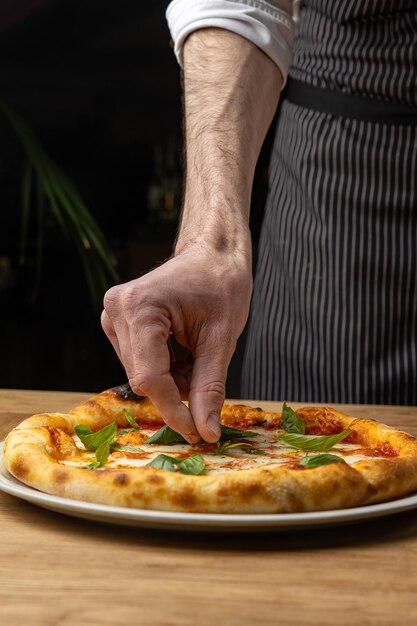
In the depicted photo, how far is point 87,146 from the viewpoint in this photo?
12.1ft

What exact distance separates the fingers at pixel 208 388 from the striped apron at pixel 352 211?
0.70 meters

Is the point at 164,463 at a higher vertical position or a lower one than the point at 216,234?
lower

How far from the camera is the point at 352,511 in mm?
784

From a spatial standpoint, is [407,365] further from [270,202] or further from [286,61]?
[286,61]

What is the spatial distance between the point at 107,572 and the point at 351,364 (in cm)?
102

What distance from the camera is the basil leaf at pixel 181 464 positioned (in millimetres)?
856

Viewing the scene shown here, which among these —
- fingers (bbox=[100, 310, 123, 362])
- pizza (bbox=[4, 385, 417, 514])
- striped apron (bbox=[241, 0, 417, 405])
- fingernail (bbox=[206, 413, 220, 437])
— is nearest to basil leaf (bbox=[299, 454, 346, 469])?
pizza (bbox=[4, 385, 417, 514])

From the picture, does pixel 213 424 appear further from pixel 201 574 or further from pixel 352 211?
pixel 352 211

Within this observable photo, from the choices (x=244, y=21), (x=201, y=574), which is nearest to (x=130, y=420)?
(x=201, y=574)

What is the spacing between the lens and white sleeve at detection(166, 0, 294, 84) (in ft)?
4.86

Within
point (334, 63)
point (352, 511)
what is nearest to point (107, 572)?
point (352, 511)

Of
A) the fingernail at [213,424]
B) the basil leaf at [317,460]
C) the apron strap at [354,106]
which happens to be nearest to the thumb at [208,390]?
the fingernail at [213,424]

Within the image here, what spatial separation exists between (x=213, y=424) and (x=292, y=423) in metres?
0.17

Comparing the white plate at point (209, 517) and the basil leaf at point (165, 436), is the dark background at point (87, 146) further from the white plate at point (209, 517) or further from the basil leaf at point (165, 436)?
the white plate at point (209, 517)
